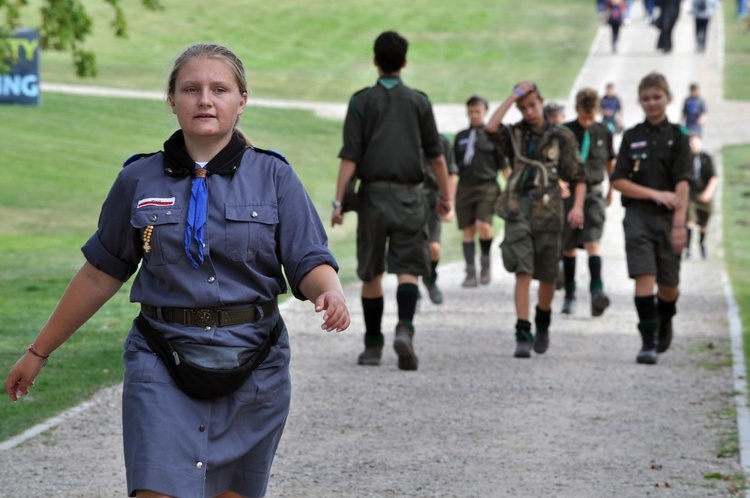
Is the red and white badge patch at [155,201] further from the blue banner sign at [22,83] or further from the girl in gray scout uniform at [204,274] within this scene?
the blue banner sign at [22,83]

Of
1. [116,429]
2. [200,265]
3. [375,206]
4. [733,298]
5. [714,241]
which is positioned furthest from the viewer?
[714,241]

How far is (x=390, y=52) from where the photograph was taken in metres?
10.2

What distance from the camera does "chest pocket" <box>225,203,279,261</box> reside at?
4.44 meters

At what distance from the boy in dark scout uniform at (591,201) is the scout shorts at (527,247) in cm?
253

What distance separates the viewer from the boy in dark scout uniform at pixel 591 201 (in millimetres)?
13781

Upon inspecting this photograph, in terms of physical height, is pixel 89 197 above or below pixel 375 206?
below

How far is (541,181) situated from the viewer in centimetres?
1103

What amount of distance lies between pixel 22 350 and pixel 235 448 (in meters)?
6.94

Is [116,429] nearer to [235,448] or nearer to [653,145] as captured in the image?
[235,448]

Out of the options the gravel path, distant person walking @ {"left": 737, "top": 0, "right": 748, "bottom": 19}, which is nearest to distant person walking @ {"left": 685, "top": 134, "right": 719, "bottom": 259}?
the gravel path

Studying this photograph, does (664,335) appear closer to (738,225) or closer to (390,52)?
(390,52)

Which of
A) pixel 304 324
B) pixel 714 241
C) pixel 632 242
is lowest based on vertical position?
pixel 714 241

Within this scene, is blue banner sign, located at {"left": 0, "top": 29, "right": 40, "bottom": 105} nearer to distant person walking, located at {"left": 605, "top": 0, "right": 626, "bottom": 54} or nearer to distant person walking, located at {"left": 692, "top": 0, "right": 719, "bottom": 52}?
distant person walking, located at {"left": 605, "top": 0, "right": 626, "bottom": 54}

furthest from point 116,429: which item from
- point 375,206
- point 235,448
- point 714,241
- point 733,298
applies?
point 714,241
